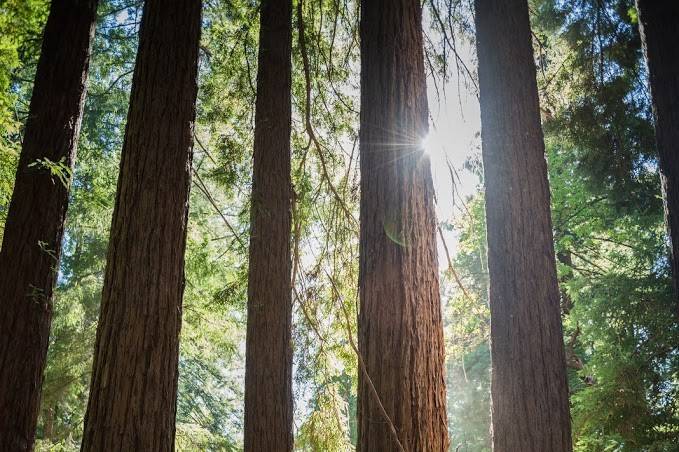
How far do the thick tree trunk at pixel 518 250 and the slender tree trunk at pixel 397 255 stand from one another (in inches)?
43.7

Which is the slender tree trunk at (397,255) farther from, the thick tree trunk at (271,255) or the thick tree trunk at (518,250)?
the thick tree trunk at (271,255)

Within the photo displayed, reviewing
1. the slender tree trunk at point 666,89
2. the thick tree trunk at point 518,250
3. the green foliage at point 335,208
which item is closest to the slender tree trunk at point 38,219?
the green foliage at point 335,208

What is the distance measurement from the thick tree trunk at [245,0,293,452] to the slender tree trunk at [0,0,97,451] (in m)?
1.79

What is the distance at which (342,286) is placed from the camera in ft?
20.5

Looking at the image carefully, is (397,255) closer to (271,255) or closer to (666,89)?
(271,255)

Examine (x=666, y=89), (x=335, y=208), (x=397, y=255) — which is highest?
(x=666, y=89)

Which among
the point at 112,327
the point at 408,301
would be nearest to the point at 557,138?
the point at 408,301

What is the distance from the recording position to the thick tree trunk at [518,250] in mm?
3516

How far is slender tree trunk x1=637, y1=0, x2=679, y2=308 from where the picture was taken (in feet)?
13.9

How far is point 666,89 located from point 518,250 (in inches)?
83.9

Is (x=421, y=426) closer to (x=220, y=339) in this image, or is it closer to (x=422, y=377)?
(x=422, y=377)

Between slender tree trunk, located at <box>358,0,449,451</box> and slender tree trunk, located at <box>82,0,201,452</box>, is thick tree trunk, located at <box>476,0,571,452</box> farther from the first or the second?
slender tree trunk, located at <box>82,0,201,452</box>

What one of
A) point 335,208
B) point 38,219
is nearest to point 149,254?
point 38,219

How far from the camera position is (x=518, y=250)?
3.80m
